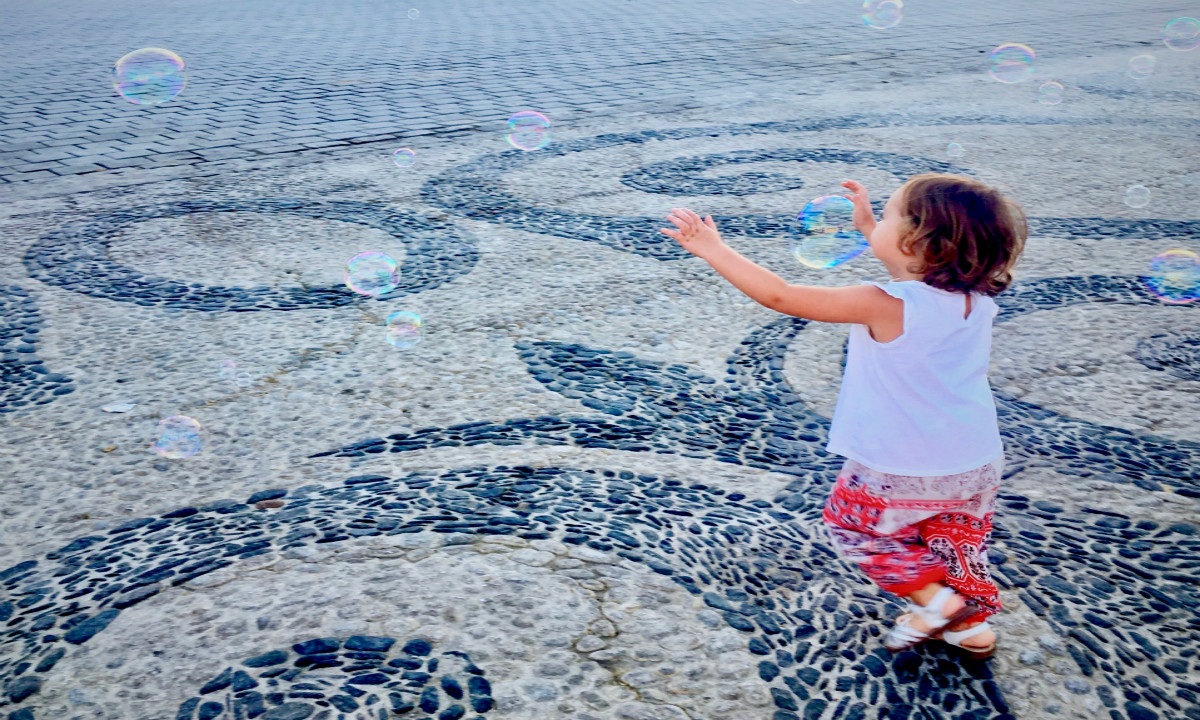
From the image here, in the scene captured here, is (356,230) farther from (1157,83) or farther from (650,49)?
(1157,83)

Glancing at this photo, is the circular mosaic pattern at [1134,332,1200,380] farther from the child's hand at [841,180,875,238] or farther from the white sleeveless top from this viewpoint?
the white sleeveless top

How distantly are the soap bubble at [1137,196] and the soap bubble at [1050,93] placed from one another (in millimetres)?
3080

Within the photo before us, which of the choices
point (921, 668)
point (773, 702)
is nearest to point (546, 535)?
point (773, 702)

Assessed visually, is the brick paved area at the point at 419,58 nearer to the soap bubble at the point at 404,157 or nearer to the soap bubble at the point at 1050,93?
the soap bubble at the point at 404,157

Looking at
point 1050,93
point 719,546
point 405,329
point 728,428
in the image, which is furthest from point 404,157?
point 1050,93

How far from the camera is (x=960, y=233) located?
1811 mm

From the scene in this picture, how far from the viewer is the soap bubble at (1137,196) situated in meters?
5.20

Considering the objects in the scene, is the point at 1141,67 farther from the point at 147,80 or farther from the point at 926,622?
the point at 926,622

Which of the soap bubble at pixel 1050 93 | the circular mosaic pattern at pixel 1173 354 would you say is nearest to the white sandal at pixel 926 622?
the circular mosaic pattern at pixel 1173 354

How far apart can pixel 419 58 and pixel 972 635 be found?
9.94 meters

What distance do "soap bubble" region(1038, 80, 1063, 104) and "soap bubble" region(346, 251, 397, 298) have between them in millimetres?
6626

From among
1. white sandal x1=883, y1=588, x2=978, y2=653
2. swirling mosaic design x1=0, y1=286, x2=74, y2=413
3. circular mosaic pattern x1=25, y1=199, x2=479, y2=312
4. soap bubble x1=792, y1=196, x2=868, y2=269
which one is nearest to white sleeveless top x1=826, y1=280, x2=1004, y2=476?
white sandal x1=883, y1=588, x2=978, y2=653

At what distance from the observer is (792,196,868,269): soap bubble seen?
4.15 metres

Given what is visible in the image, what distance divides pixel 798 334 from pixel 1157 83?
789cm
